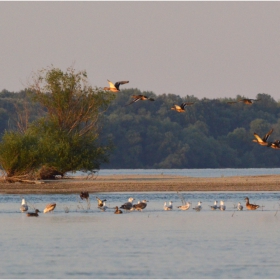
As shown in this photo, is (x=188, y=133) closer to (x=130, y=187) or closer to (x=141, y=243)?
(x=130, y=187)

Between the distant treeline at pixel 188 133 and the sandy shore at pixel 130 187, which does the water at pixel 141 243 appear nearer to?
the sandy shore at pixel 130 187

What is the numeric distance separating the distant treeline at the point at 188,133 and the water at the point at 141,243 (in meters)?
86.5

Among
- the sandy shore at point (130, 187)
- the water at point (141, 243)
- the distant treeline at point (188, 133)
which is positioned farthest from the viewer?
the distant treeline at point (188, 133)

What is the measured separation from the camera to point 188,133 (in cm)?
12544

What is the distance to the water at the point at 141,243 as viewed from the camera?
16875 millimetres

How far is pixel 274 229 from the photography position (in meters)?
23.9

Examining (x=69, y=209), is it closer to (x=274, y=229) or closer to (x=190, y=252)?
(x=274, y=229)

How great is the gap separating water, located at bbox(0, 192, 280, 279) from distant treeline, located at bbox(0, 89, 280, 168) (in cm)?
8645

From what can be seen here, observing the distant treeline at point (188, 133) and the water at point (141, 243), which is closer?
the water at point (141, 243)

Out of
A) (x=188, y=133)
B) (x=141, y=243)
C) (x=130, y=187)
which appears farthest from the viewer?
(x=188, y=133)

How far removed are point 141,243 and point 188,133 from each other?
105 m

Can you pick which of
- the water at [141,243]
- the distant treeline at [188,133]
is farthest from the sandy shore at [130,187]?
the distant treeline at [188,133]

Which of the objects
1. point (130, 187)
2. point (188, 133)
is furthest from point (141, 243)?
point (188, 133)

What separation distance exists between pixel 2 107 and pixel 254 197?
87.7 meters
